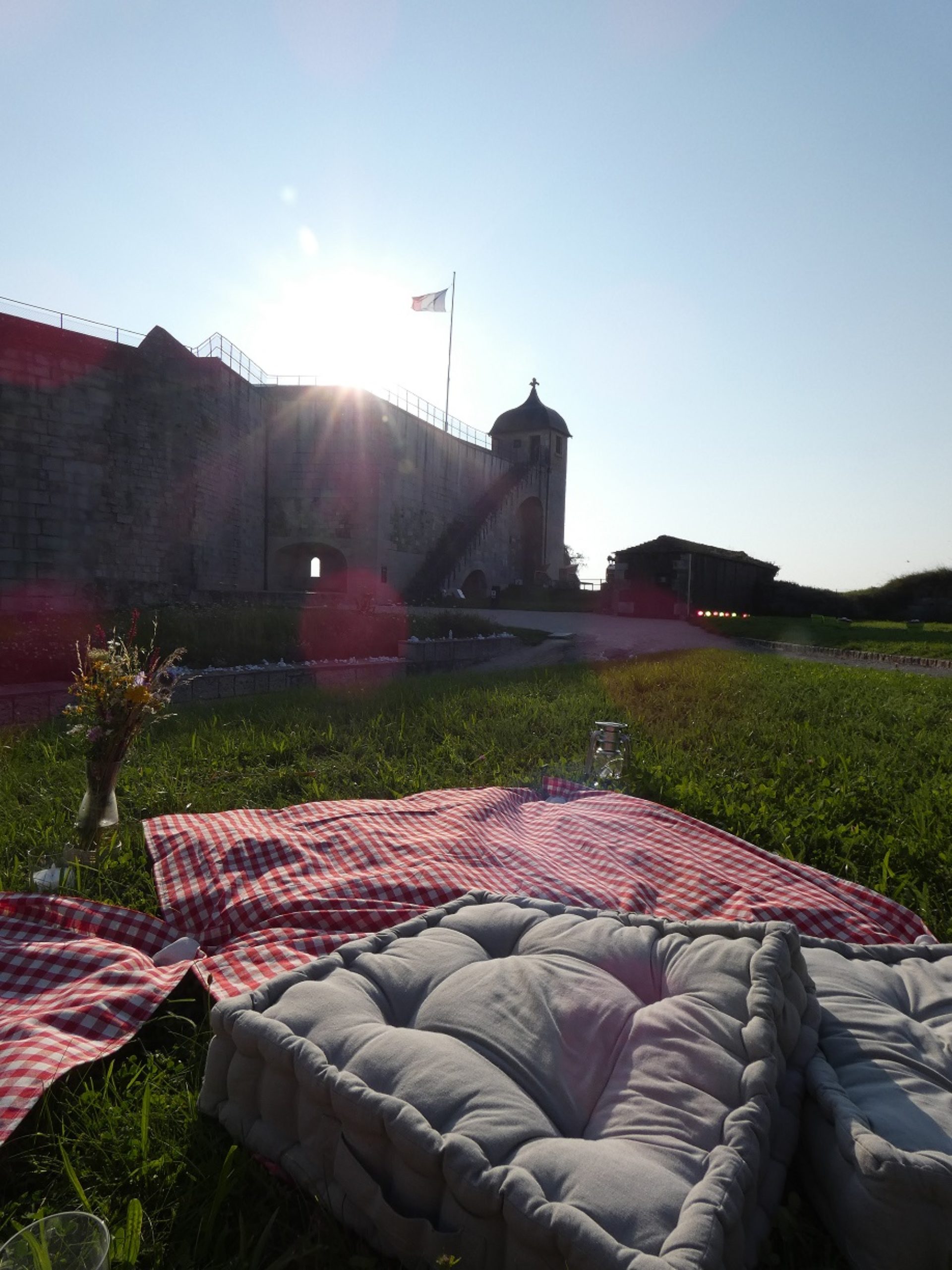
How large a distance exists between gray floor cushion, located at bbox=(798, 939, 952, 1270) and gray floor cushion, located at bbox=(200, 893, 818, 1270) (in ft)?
0.22

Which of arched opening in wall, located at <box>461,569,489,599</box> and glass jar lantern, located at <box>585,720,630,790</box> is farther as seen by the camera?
arched opening in wall, located at <box>461,569,489,599</box>

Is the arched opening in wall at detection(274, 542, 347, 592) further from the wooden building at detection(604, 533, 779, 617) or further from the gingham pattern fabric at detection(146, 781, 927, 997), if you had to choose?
the gingham pattern fabric at detection(146, 781, 927, 997)

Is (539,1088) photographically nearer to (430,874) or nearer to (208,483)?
(430,874)

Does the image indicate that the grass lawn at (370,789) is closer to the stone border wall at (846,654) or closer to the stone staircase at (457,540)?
the stone border wall at (846,654)

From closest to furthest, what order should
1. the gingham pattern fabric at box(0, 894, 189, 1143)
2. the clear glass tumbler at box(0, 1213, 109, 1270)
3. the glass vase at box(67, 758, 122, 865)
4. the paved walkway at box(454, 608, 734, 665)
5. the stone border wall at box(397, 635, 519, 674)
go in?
the clear glass tumbler at box(0, 1213, 109, 1270), the gingham pattern fabric at box(0, 894, 189, 1143), the glass vase at box(67, 758, 122, 865), the stone border wall at box(397, 635, 519, 674), the paved walkway at box(454, 608, 734, 665)

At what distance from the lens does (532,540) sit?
3431cm

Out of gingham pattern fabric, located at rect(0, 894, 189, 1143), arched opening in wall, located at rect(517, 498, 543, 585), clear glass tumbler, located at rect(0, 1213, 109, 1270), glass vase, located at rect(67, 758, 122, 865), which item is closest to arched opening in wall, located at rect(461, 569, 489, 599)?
arched opening in wall, located at rect(517, 498, 543, 585)

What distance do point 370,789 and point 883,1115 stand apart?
311cm

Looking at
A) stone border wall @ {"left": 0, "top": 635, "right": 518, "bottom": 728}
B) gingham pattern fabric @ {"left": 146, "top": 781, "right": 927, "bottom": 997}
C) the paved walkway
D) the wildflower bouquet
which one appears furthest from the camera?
the paved walkway

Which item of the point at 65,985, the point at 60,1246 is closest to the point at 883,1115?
the point at 60,1246

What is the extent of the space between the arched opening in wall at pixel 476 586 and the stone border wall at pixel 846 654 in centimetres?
1318

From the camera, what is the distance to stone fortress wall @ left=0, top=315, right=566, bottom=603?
12594 millimetres

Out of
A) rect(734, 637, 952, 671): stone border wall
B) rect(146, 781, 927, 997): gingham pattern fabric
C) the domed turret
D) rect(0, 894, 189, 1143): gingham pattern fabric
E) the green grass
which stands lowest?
rect(0, 894, 189, 1143): gingham pattern fabric

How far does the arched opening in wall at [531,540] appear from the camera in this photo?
1336 inches
